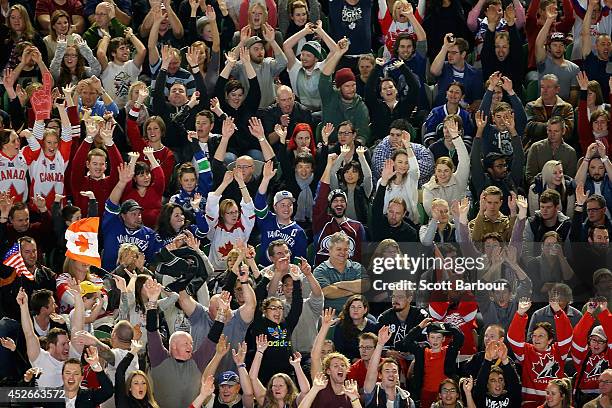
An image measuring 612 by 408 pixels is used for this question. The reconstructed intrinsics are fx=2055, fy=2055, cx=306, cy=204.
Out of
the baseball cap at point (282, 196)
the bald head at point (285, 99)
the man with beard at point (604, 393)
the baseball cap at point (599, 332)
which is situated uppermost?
the bald head at point (285, 99)

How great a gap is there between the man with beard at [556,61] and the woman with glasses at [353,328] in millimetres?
4534

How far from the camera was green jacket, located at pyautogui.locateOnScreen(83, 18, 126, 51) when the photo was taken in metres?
21.8

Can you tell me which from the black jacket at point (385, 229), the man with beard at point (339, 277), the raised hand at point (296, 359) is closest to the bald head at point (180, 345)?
the raised hand at point (296, 359)

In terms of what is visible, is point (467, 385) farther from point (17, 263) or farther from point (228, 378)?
point (17, 263)

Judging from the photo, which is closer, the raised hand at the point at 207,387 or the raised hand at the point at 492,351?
the raised hand at the point at 207,387

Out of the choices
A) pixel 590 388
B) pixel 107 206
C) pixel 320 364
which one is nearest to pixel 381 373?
pixel 320 364

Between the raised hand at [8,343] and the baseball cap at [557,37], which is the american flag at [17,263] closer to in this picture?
the raised hand at [8,343]

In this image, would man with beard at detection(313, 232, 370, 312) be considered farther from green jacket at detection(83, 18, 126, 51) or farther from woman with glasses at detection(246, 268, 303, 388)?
green jacket at detection(83, 18, 126, 51)

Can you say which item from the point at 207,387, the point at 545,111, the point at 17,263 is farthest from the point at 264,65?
the point at 207,387

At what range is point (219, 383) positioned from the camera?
1733 centimetres

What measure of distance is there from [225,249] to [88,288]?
153 cm

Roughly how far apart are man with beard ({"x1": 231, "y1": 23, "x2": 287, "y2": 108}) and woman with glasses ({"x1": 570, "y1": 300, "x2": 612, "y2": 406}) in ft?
15.0

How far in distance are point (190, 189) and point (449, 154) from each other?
2.60 m

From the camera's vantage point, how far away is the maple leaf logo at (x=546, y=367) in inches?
711
